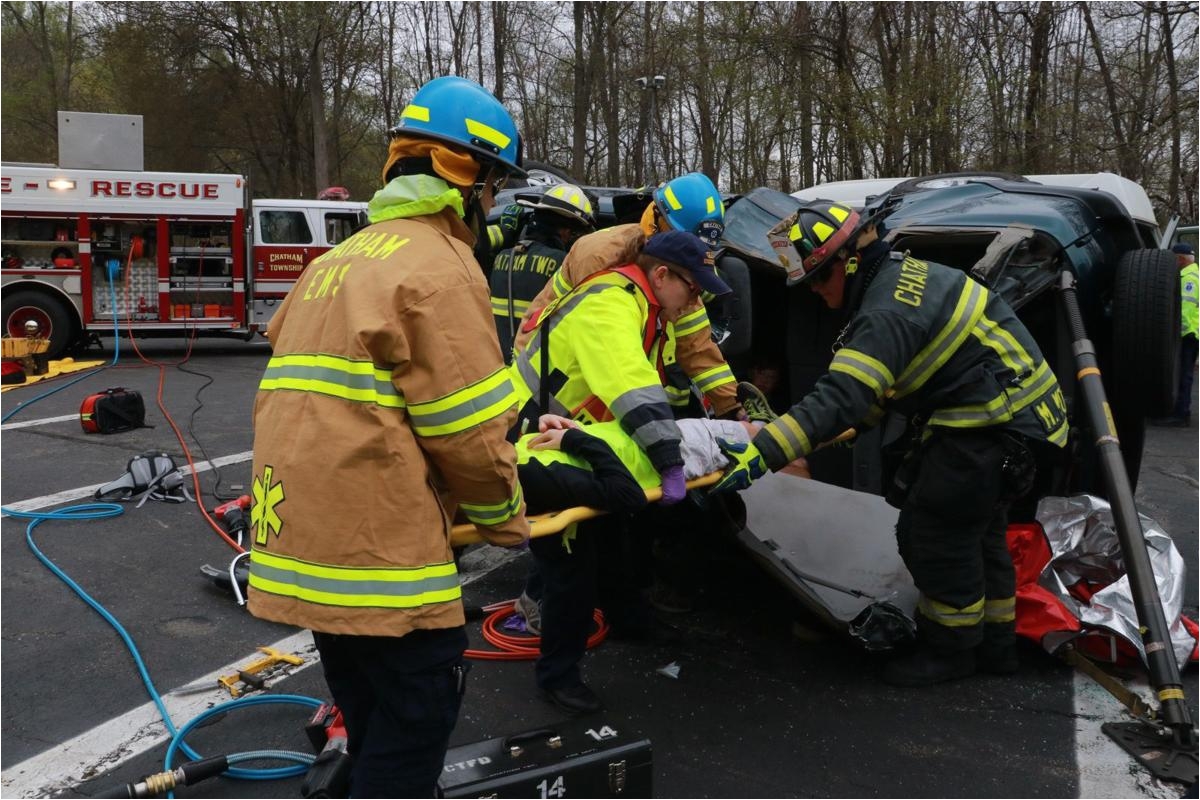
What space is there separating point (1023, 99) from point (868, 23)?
359 cm

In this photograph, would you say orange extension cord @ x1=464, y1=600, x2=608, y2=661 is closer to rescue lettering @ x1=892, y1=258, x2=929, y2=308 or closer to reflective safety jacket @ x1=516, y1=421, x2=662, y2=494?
reflective safety jacket @ x1=516, y1=421, x2=662, y2=494

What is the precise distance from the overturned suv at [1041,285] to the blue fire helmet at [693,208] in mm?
797

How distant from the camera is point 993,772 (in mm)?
3107

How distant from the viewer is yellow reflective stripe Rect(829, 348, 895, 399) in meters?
3.39

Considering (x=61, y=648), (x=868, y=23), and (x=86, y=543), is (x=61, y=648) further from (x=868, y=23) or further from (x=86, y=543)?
(x=868, y=23)

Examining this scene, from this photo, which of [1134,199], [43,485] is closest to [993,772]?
[1134,199]

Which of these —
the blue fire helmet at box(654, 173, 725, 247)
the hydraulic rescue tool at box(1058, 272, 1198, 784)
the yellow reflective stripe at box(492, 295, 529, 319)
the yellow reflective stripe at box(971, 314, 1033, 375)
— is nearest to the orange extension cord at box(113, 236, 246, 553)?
the yellow reflective stripe at box(492, 295, 529, 319)

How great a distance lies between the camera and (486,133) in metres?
2.21

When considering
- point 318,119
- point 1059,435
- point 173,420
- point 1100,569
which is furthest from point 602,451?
point 318,119

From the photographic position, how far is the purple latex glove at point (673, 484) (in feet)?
10.3

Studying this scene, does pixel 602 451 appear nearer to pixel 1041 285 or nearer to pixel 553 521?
pixel 553 521

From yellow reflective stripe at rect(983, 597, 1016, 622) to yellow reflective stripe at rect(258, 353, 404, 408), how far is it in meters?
2.93

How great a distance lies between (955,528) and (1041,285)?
A: 4.80ft

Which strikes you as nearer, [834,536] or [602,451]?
[602,451]
